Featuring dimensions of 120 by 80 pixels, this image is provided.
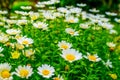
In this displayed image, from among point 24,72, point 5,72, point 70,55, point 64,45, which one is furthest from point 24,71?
point 64,45

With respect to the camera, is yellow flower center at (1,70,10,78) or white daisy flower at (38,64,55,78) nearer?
yellow flower center at (1,70,10,78)

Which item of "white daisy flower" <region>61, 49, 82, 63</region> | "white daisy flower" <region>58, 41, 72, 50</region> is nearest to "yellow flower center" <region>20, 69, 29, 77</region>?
"white daisy flower" <region>61, 49, 82, 63</region>

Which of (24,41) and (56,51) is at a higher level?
(24,41)

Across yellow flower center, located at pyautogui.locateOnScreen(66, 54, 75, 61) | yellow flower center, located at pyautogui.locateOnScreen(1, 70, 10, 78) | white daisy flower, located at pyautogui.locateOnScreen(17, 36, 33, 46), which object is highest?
white daisy flower, located at pyautogui.locateOnScreen(17, 36, 33, 46)

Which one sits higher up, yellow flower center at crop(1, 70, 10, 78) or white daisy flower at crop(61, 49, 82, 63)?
white daisy flower at crop(61, 49, 82, 63)

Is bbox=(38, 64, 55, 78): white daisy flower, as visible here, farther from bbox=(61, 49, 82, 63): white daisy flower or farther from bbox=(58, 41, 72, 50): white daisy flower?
bbox=(58, 41, 72, 50): white daisy flower

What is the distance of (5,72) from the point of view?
234cm

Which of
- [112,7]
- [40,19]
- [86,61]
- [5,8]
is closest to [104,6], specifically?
[112,7]

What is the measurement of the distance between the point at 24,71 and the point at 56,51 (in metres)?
0.52

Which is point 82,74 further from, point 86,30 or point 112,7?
point 112,7

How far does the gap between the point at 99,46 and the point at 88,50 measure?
0.20 metres

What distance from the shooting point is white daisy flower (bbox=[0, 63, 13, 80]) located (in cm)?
230

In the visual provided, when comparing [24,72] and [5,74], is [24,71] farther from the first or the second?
[5,74]

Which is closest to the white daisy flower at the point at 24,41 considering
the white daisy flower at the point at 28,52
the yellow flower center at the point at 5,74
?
the white daisy flower at the point at 28,52
